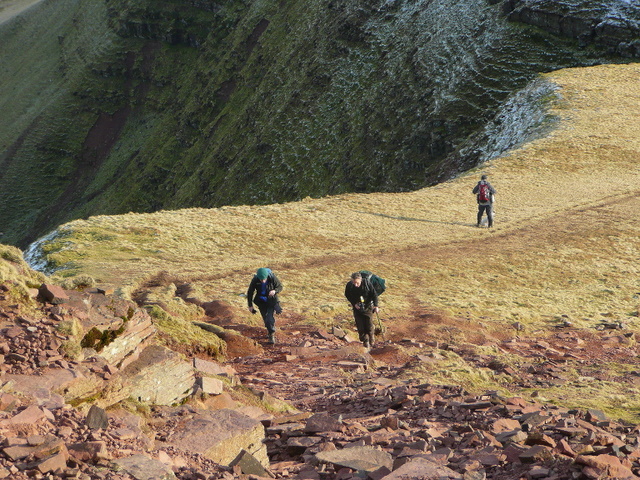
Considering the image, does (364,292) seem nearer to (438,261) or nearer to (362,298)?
(362,298)

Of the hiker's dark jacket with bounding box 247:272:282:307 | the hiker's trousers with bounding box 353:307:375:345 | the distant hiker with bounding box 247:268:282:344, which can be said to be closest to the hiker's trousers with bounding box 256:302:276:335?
the distant hiker with bounding box 247:268:282:344

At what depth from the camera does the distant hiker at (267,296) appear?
15883mm

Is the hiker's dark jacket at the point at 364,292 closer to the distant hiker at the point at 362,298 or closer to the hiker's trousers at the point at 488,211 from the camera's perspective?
the distant hiker at the point at 362,298

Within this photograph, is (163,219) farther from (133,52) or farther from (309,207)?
(133,52)

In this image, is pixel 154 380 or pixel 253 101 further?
pixel 253 101

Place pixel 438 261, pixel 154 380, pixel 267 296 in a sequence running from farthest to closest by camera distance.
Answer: pixel 438 261 < pixel 267 296 < pixel 154 380

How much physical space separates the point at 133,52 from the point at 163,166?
61534 mm

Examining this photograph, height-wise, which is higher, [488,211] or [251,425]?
[251,425]

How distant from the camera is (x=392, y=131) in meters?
84.0

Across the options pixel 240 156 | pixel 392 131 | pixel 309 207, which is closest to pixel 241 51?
pixel 240 156

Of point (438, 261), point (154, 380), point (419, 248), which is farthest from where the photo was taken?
point (419, 248)

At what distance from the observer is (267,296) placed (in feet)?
52.2

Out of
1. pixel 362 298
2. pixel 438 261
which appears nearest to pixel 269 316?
pixel 362 298

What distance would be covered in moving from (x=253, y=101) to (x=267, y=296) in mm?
107319
